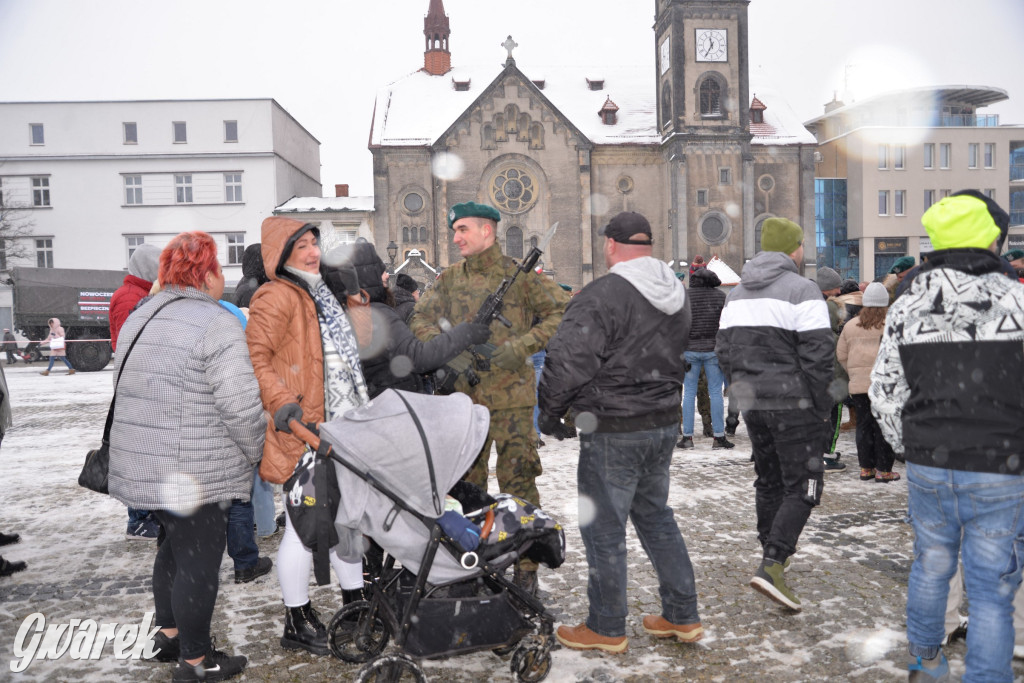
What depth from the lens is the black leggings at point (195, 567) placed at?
3.38 meters

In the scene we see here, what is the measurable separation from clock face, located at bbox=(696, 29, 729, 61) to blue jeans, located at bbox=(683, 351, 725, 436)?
3872cm

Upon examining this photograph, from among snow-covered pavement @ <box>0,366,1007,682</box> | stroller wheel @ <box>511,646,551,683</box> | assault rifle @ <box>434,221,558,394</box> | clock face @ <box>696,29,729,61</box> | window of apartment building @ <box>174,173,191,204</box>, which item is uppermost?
clock face @ <box>696,29,729,61</box>

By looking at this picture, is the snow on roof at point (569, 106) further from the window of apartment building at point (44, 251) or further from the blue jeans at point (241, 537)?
the blue jeans at point (241, 537)

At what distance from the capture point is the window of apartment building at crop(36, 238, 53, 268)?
147 ft

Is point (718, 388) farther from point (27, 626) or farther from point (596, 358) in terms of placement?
point (27, 626)

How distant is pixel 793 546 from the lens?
424cm

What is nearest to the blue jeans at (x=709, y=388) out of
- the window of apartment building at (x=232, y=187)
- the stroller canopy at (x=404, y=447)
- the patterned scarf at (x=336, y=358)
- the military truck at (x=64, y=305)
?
Result: the patterned scarf at (x=336, y=358)

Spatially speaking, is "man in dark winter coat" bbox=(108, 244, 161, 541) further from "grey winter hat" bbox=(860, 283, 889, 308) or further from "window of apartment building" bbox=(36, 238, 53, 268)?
"window of apartment building" bbox=(36, 238, 53, 268)

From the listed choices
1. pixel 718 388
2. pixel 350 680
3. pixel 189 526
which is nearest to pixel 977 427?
pixel 350 680

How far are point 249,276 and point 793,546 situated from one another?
397 cm

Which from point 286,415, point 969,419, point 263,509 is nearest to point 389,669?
point 286,415

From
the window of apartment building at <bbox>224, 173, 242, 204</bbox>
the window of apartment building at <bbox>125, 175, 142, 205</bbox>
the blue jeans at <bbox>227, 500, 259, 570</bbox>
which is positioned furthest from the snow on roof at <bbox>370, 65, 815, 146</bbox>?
the blue jeans at <bbox>227, 500, 259, 570</bbox>

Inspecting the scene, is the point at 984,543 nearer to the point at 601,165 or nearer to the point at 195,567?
the point at 195,567

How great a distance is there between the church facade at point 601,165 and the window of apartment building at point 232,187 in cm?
875
